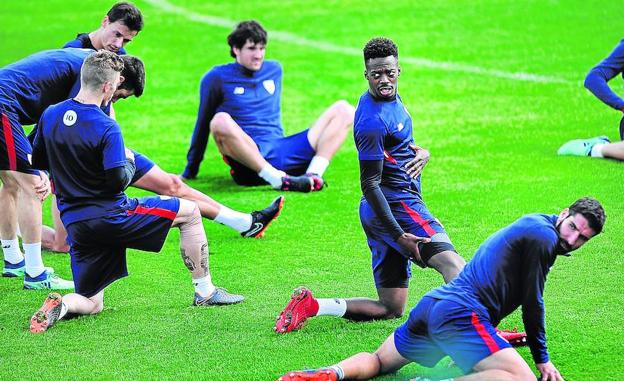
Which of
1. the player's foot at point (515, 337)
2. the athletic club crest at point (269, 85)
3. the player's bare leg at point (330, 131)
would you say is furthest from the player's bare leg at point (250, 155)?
the player's foot at point (515, 337)

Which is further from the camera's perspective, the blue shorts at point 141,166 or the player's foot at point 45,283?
the blue shorts at point 141,166

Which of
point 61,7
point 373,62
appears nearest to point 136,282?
point 373,62

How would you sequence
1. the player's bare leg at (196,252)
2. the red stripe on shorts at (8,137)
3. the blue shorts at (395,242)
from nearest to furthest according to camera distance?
the blue shorts at (395,242) → the player's bare leg at (196,252) → the red stripe on shorts at (8,137)

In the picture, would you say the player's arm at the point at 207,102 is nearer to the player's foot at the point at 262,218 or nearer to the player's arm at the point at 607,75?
the player's foot at the point at 262,218

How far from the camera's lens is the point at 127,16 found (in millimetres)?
9320

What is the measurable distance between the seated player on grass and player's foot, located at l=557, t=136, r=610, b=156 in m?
4.92

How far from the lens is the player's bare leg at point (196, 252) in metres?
7.97

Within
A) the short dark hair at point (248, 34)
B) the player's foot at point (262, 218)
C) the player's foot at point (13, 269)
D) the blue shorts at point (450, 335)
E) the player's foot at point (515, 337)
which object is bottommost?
the player's foot at point (13, 269)

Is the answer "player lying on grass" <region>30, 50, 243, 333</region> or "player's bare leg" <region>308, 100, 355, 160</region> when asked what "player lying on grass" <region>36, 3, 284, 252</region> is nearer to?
"player lying on grass" <region>30, 50, 243, 333</region>

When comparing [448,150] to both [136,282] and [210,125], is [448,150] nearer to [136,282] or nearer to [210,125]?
[210,125]

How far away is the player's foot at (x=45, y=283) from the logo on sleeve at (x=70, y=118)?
1736 millimetres

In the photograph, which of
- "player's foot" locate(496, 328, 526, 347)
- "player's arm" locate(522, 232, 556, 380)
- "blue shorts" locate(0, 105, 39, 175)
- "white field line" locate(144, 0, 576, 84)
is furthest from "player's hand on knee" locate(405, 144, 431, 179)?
"white field line" locate(144, 0, 576, 84)

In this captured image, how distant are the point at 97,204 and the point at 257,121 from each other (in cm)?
449

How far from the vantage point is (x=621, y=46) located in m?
11.4
